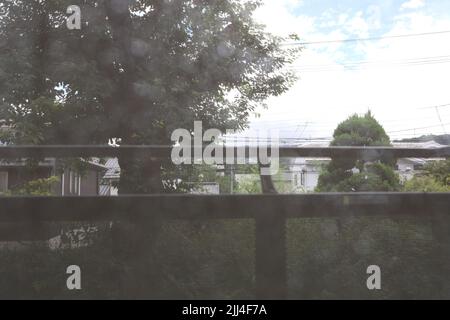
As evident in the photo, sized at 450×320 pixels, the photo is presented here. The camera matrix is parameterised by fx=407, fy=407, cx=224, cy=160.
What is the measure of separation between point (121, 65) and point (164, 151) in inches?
52.6

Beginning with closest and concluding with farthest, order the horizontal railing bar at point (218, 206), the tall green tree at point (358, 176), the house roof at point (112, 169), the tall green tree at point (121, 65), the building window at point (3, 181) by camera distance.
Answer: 1. the horizontal railing bar at point (218, 206)
2. the building window at point (3, 181)
3. the tall green tree at point (358, 176)
4. the house roof at point (112, 169)
5. the tall green tree at point (121, 65)

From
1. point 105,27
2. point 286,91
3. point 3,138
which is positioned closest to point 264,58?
point 286,91

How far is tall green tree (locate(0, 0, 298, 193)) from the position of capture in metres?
2.73

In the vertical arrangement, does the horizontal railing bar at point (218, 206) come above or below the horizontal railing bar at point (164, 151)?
below

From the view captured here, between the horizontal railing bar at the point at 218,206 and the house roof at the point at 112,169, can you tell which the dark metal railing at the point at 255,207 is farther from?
the house roof at the point at 112,169

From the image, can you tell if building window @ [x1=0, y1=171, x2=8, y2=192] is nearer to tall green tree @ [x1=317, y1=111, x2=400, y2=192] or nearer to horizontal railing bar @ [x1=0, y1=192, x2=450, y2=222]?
horizontal railing bar @ [x1=0, y1=192, x2=450, y2=222]

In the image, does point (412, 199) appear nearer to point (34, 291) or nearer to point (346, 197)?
point (346, 197)

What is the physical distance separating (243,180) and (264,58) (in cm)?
141

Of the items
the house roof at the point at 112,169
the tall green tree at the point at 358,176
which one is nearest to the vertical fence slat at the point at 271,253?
the tall green tree at the point at 358,176

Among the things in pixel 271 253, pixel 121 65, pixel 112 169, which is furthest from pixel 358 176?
pixel 121 65

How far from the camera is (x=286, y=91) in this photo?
3246 mm

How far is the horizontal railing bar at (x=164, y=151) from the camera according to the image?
180 centimetres

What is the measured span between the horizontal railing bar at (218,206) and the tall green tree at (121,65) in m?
1.01

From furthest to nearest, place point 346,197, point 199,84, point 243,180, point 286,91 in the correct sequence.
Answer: point 286,91, point 199,84, point 243,180, point 346,197
